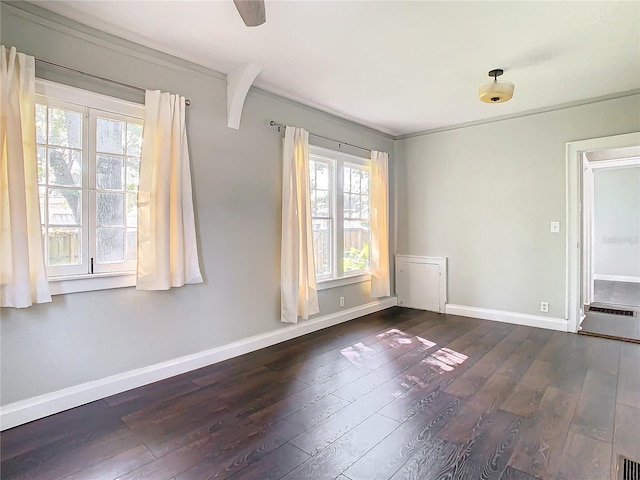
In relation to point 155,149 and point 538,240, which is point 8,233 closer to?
point 155,149

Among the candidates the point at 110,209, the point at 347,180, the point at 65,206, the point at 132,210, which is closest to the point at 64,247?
the point at 65,206

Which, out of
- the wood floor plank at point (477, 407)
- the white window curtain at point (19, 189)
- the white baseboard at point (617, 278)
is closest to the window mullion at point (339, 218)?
the wood floor plank at point (477, 407)

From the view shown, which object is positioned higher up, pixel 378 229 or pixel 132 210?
pixel 132 210

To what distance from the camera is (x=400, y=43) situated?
8.50 feet

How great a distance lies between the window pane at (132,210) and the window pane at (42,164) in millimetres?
501

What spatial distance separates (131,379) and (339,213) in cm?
281

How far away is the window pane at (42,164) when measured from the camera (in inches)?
86.4

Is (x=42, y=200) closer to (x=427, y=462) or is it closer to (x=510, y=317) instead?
(x=427, y=462)

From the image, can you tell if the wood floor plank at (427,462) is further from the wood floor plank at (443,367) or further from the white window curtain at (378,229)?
the white window curtain at (378,229)

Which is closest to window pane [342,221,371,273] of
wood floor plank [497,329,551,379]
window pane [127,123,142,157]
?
wood floor plank [497,329,551,379]

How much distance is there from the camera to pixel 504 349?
3.37 m

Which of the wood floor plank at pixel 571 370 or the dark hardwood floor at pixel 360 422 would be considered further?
the wood floor plank at pixel 571 370

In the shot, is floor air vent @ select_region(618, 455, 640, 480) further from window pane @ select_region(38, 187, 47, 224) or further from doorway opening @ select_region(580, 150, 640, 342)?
doorway opening @ select_region(580, 150, 640, 342)

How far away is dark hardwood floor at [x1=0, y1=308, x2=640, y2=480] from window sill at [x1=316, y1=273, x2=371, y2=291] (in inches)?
37.4
